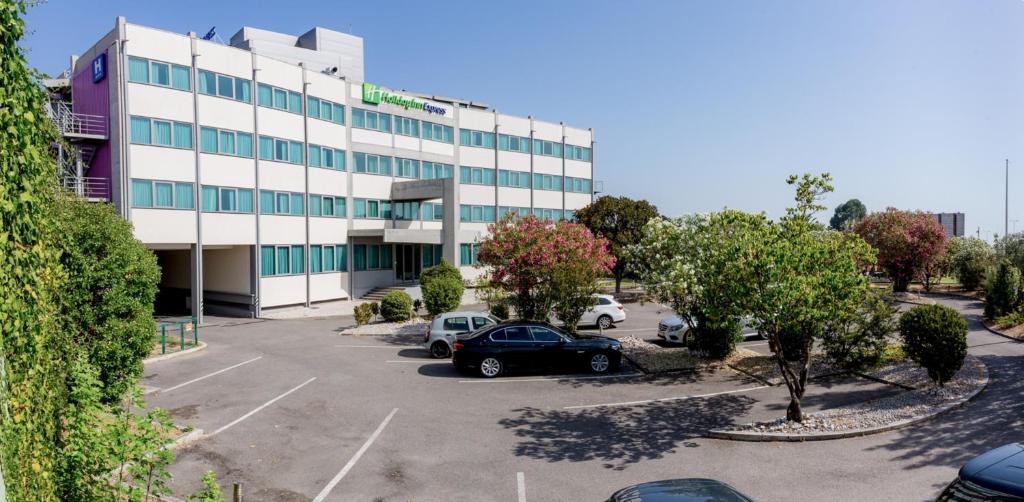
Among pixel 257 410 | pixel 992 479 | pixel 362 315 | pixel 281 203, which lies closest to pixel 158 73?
pixel 281 203

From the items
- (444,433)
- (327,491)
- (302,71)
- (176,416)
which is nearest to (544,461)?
(444,433)

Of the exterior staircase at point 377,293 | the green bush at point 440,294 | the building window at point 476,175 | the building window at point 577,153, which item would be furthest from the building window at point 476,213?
the green bush at point 440,294

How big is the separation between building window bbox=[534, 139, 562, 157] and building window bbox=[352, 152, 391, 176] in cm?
1446

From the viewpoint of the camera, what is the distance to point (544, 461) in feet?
34.4

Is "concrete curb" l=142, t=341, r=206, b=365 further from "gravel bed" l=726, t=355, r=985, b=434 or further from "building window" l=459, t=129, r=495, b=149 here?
"building window" l=459, t=129, r=495, b=149

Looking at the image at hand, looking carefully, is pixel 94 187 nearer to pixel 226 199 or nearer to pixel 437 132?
pixel 226 199

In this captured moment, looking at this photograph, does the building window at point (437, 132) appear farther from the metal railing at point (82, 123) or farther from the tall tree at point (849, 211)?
the tall tree at point (849, 211)

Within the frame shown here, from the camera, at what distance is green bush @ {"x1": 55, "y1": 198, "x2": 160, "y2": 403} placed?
10.9 m

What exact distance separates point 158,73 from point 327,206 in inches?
450

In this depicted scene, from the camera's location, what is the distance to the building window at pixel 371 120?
37938 mm

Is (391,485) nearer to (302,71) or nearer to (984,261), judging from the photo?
(302,71)

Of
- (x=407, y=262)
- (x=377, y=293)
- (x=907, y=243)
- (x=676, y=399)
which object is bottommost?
(x=676, y=399)

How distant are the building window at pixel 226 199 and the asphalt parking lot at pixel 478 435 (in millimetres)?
12538

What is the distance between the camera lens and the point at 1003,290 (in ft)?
84.3
